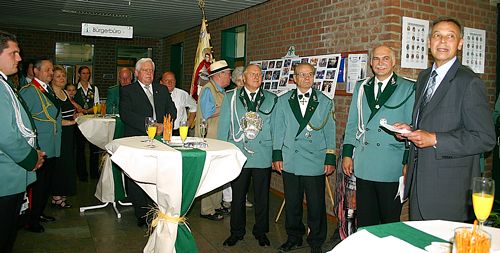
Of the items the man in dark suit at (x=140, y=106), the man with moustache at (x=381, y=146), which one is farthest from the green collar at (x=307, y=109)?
the man in dark suit at (x=140, y=106)

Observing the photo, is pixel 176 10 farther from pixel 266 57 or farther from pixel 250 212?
pixel 250 212

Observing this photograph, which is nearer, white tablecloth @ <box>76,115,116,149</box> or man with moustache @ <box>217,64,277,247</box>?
man with moustache @ <box>217,64,277,247</box>

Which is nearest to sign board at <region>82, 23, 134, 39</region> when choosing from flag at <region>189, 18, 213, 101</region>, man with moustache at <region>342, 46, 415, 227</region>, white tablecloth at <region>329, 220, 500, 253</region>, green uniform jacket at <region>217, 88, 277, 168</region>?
flag at <region>189, 18, 213, 101</region>

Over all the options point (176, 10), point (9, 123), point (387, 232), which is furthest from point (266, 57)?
point (387, 232)

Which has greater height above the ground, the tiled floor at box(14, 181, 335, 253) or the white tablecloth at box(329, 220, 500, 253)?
the white tablecloth at box(329, 220, 500, 253)

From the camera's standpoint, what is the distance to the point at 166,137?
3.20 meters

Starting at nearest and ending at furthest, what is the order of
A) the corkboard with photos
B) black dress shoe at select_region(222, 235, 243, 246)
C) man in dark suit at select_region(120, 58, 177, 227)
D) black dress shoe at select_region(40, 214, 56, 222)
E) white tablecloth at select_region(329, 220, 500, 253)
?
white tablecloth at select_region(329, 220, 500, 253) → black dress shoe at select_region(222, 235, 243, 246) → man in dark suit at select_region(120, 58, 177, 227) → black dress shoe at select_region(40, 214, 56, 222) → the corkboard with photos

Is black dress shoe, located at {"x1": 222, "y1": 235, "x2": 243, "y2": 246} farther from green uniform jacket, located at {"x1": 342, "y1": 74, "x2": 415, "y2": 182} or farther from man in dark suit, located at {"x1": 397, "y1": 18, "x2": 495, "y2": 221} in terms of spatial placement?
man in dark suit, located at {"x1": 397, "y1": 18, "x2": 495, "y2": 221}

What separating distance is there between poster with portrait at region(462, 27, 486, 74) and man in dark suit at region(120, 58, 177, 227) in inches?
132

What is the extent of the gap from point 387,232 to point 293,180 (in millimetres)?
2033

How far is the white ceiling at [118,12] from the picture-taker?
6.89m

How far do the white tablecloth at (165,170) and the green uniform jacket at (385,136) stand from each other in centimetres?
91

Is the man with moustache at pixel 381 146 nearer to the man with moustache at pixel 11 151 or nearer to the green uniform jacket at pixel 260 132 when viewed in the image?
the green uniform jacket at pixel 260 132

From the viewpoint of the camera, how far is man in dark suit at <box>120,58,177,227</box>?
411cm
